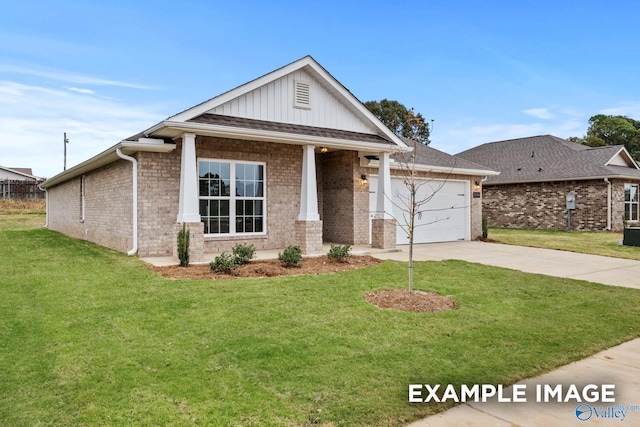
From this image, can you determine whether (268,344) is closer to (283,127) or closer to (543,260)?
(283,127)

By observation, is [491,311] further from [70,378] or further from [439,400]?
[70,378]

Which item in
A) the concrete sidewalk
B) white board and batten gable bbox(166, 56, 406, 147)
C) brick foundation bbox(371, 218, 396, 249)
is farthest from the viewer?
brick foundation bbox(371, 218, 396, 249)

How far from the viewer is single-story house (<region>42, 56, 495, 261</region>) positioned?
10.3 metres

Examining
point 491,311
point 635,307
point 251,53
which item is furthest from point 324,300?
point 251,53

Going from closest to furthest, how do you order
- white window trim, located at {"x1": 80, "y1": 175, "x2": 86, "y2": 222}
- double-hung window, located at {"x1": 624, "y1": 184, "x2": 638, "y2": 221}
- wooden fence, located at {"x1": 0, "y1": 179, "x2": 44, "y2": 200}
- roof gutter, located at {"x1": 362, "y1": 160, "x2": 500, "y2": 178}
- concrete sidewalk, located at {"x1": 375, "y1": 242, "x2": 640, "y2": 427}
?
Result: concrete sidewalk, located at {"x1": 375, "y1": 242, "x2": 640, "y2": 427} < roof gutter, located at {"x1": 362, "y1": 160, "x2": 500, "y2": 178} < white window trim, located at {"x1": 80, "y1": 175, "x2": 86, "y2": 222} < double-hung window, located at {"x1": 624, "y1": 184, "x2": 638, "y2": 221} < wooden fence, located at {"x1": 0, "y1": 179, "x2": 44, "y2": 200}

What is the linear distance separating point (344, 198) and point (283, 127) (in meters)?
3.57

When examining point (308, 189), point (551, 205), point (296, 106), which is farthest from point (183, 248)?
point (551, 205)

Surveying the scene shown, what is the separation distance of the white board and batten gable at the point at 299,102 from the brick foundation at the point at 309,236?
2.83 metres

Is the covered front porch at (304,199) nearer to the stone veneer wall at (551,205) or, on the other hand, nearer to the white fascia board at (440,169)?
the white fascia board at (440,169)

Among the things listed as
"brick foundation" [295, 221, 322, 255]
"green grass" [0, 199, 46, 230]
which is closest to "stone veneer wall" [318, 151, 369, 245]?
"brick foundation" [295, 221, 322, 255]

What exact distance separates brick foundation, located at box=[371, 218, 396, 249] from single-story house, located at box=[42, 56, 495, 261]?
0.10ft

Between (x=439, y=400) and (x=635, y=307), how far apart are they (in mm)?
4679

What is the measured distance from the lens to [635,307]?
6145 mm

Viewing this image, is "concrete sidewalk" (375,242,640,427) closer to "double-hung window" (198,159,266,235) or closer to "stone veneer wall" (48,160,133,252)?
"double-hung window" (198,159,266,235)
